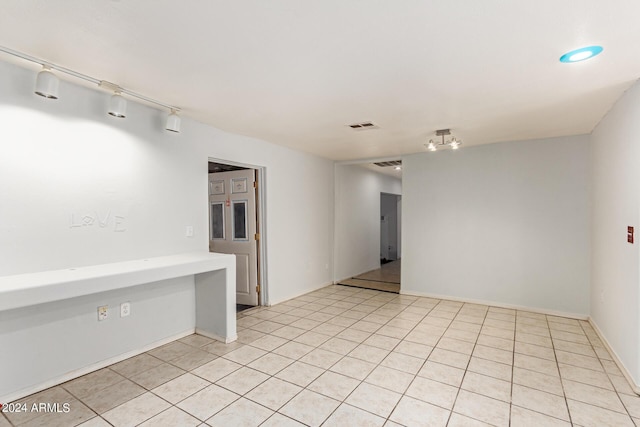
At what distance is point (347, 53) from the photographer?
2.08 m

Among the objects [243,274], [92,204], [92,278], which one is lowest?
[243,274]

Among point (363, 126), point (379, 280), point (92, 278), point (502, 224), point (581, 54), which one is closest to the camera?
point (581, 54)

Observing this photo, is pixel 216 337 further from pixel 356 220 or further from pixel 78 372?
pixel 356 220

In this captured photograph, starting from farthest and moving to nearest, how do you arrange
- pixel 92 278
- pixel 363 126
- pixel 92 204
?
pixel 363 126
pixel 92 204
pixel 92 278

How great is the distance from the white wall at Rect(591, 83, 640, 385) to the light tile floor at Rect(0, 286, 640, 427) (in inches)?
12.2

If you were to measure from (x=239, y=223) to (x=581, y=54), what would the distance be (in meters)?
4.18

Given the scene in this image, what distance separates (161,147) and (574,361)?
452 cm

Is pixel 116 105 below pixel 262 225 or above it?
above

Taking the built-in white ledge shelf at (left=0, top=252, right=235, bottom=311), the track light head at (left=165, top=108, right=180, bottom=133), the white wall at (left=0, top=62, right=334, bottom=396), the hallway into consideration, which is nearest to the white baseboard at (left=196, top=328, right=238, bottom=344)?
the white wall at (left=0, top=62, right=334, bottom=396)

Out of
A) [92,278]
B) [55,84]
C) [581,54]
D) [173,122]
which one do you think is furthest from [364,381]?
[55,84]

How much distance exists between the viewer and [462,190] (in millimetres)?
4898

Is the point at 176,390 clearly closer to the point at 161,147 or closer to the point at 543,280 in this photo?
the point at 161,147

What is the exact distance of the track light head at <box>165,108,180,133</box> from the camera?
3.09 meters

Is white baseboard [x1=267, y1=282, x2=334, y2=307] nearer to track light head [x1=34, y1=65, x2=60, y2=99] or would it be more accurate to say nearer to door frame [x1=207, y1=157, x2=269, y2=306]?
door frame [x1=207, y1=157, x2=269, y2=306]
